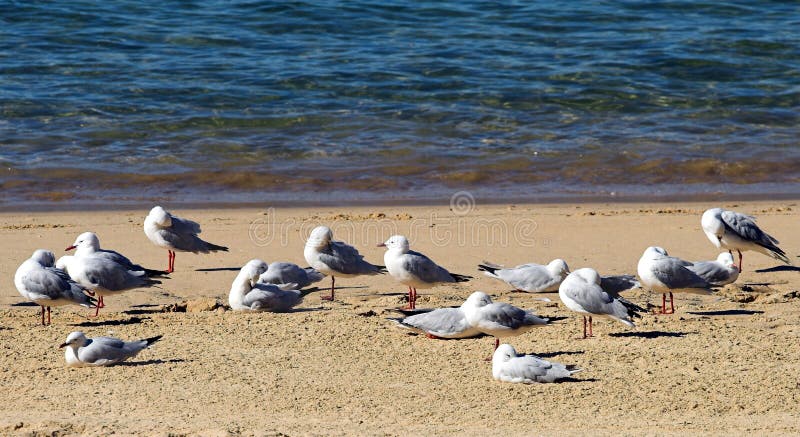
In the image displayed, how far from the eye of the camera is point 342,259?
369 inches

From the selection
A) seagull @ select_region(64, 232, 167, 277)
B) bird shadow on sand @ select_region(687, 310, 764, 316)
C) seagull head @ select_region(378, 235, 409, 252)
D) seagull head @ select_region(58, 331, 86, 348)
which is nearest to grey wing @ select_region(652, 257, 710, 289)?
bird shadow on sand @ select_region(687, 310, 764, 316)

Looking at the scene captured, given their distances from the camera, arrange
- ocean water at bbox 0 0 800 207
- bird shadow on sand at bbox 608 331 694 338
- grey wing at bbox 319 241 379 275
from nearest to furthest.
Result: bird shadow on sand at bbox 608 331 694 338, grey wing at bbox 319 241 379 275, ocean water at bbox 0 0 800 207

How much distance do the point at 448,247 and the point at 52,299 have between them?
13.4ft

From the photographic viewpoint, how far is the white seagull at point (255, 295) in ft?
28.2

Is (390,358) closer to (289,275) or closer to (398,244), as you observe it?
(398,244)

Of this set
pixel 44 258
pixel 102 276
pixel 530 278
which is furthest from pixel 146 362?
pixel 530 278

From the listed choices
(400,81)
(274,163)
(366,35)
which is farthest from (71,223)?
(366,35)

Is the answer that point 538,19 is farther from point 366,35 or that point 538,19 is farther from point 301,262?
point 301,262

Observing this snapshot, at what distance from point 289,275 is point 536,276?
83.0 inches

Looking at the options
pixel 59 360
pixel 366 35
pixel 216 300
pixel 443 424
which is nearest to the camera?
pixel 443 424

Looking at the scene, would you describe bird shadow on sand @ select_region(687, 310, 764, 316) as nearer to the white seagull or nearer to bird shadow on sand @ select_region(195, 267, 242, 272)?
the white seagull

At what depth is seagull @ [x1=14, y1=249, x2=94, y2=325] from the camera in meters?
8.24

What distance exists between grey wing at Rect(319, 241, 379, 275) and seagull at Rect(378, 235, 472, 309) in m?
0.46

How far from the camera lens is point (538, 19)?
24.5 m
